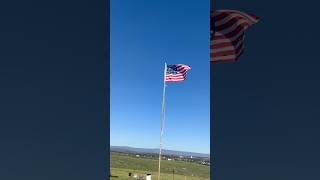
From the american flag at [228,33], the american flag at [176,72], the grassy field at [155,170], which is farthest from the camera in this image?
the grassy field at [155,170]

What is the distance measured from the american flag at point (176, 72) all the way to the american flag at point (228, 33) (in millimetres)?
2585

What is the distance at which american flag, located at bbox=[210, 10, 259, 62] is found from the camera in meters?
3.98

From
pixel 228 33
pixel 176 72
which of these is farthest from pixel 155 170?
pixel 228 33

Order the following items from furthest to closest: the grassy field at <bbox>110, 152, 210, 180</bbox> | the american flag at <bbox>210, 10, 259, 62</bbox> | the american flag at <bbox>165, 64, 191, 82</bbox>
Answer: the grassy field at <bbox>110, 152, 210, 180</bbox> < the american flag at <bbox>165, 64, 191, 82</bbox> < the american flag at <bbox>210, 10, 259, 62</bbox>

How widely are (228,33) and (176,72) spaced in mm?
2825

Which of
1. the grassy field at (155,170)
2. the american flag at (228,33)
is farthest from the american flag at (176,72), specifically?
the grassy field at (155,170)

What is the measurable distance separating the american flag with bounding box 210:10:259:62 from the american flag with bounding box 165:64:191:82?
8.48ft

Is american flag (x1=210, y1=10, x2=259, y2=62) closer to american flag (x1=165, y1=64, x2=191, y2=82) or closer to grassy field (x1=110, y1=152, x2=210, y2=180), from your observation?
american flag (x1=165, y1=64, x2=191, y2=82)

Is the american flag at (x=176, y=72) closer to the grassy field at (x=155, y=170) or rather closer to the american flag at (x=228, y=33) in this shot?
the american flag at (x=228, y=33)

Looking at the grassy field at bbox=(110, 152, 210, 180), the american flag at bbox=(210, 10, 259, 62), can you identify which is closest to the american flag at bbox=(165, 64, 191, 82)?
the american flag at bbox=(210, 10, 259, 62)

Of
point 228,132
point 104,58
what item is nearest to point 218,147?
point 228,132

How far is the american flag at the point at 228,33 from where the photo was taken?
398cm

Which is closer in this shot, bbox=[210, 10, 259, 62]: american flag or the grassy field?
bbox=[210, 10, 259, 62]: american flag

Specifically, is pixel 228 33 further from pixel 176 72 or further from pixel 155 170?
pixel 155 170
